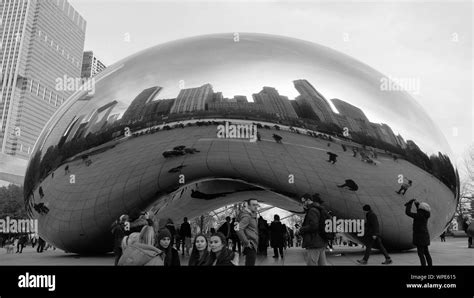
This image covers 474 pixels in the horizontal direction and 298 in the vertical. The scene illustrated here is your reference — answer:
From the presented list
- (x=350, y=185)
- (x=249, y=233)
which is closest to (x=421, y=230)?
(x=350, y=185)

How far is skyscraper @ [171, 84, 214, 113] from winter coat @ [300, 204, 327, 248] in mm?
2324

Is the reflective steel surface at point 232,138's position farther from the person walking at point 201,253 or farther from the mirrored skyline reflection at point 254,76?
the person walking at point 201,253

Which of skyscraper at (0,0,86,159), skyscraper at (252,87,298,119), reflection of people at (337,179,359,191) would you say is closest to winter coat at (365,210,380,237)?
reflection of people at (337,179,359,191)

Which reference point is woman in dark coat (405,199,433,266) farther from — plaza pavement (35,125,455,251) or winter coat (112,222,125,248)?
winter coat (112,222,125,248)

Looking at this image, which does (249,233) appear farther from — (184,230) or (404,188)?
(184,230)

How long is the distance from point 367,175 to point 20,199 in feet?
169

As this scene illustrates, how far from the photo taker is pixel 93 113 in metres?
6.30

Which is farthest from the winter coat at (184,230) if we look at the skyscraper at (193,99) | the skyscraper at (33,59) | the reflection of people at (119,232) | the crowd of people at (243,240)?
the skyscraper at (33,59)

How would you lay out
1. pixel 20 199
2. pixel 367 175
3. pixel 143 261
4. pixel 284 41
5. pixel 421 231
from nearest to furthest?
pixel 143 261 → pixel 421 231 → pixel 367 175 → pixel 284 41 → pixel 20 199

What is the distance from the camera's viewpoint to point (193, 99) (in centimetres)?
591

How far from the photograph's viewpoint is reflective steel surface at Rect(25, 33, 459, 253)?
5.93 metres

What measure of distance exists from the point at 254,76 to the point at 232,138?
3.53ft
